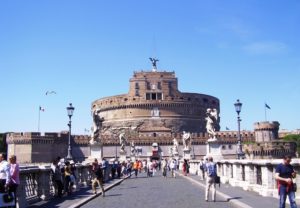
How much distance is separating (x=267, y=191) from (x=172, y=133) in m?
69.4

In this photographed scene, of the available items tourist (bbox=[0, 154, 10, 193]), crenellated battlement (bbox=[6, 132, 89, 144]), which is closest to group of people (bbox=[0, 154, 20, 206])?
tourist (bbox=[0, 154, 10, 193])

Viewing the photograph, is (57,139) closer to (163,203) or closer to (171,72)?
(171,72)

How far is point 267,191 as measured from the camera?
11.3 metres

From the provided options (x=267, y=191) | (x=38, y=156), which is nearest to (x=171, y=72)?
(x=38, y=156)

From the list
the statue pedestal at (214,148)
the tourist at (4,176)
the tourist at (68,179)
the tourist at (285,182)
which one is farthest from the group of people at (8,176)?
the statue pedestal at (214,148)

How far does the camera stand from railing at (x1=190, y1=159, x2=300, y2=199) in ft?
36.3

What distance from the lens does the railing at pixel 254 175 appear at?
36.3 feet

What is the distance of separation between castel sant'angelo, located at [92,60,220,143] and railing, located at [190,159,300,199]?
203ft

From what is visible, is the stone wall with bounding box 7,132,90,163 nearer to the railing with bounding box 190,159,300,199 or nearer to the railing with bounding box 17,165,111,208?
the railing with bounding box 190,159,300,199

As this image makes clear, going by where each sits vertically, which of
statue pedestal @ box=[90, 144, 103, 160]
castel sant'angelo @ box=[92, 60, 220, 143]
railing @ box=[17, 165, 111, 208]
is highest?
castel sant'angelo @ box=[92, 60, 220, 143]

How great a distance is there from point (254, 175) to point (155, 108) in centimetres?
7140

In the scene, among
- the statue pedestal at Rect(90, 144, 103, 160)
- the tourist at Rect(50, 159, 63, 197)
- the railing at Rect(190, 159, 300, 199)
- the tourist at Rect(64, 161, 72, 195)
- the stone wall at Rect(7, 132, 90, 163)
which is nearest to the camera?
the railing at Rect(190, 159, 300, 199)

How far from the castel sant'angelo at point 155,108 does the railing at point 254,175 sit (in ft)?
203

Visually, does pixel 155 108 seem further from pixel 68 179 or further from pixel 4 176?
Result: pixel 4 176
